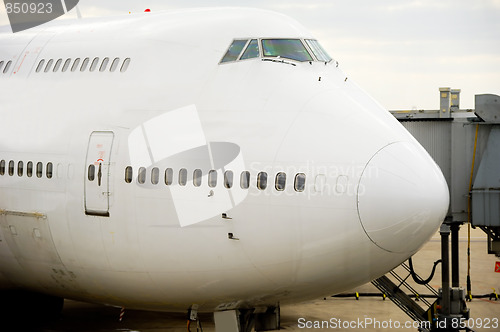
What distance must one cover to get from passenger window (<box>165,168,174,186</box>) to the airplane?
0.04 metres

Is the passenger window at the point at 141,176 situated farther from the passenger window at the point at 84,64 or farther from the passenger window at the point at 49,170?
the passenger window at the point at 84,64

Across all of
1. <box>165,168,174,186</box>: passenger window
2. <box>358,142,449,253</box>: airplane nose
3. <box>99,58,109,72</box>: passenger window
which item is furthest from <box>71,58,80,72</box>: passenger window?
<box>358,142,449,253</box>: airplane nose

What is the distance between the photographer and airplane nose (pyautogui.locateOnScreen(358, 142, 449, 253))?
14.3 meters

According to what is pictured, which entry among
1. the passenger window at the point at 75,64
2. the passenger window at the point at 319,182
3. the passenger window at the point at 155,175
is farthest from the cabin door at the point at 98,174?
the passenger window at the point at 319,182

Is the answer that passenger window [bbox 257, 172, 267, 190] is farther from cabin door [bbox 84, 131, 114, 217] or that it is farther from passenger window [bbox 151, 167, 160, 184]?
cabin door [bbox 84, 131, 114, 217]

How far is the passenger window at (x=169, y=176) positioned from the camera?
15406mm

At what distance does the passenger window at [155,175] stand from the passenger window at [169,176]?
18 cm

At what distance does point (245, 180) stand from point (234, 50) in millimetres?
2772

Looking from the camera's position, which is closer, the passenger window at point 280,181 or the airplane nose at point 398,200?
the airplane nose at point 398,200

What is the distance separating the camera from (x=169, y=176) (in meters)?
15.4

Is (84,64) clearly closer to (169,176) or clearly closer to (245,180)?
(169,176)

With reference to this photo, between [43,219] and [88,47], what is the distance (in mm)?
3608

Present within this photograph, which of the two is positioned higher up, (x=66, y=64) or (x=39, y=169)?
(x=66, y=64)

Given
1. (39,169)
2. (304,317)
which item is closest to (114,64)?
(39,169)
